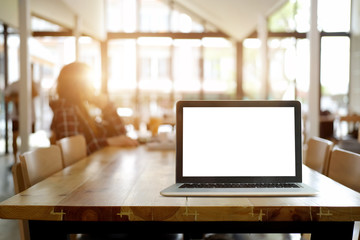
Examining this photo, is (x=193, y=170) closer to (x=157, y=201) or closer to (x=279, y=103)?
(x=157, y=201)

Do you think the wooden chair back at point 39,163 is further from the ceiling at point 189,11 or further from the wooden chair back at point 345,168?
the ceiling at point 189,11

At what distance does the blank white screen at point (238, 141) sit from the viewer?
1.19 meters

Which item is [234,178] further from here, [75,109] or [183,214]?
[75,109]

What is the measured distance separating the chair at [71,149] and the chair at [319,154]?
1280mm

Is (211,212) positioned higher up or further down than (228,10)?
further down

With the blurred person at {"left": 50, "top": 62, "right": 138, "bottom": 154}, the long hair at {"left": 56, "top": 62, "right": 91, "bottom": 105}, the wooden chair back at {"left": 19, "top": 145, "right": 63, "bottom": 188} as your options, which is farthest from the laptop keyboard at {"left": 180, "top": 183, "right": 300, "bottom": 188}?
the long hair at {"left": 56, "top": 62, "right": 91, "bottom": 105}

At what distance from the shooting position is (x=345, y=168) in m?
1.55

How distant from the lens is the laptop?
46.8 inches

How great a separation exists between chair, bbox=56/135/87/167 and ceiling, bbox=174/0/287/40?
460 centimetres

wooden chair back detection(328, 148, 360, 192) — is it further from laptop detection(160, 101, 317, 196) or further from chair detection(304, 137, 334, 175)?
laptop detection(160, 101, 317, 196)

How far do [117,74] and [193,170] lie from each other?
373 inches

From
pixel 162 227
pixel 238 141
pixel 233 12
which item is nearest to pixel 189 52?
pixel 233 12

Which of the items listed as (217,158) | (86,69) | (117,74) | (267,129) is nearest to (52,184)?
(217,158)

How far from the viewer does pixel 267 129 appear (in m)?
1.22
